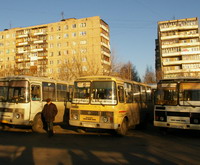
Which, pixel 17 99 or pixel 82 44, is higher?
pixel 82 44

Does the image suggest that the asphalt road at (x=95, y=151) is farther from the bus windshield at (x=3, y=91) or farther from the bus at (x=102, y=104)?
the bus windshield at (x=3, y=91)

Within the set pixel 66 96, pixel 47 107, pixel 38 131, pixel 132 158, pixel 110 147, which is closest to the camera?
pixel 132 158

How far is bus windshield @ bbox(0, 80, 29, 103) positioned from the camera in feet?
36.4

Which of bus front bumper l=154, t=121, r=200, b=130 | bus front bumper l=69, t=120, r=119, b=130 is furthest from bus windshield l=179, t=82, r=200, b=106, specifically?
bus front bumper l=69, t=120, r=119, b=130

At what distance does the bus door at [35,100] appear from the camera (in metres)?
11.4

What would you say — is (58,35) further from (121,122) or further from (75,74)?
(121,122)

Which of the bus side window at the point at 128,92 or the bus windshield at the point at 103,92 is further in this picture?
the bus side window at the point at 128,92

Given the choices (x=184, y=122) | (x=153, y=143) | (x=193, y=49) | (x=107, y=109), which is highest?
(x=193, y=49)

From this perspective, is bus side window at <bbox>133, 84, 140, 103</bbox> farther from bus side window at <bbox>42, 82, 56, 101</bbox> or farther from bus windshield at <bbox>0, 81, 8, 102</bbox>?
bus windshield at <bbox>0, 81, 8, 102</bbox>

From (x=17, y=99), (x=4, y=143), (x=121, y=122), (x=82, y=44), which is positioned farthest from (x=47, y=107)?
(x=82, y=44)

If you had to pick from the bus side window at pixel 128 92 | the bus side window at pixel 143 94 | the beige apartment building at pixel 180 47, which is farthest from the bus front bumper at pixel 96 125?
the beige apartment building at pixel 180 47

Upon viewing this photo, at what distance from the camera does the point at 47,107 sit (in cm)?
1073

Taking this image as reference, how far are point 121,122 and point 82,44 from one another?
55379mm

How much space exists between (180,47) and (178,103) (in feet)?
198
